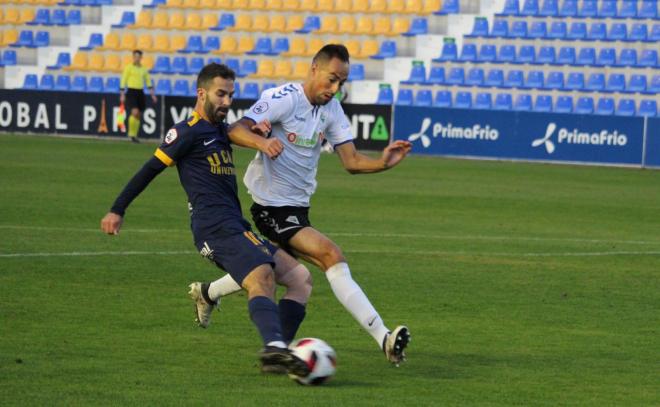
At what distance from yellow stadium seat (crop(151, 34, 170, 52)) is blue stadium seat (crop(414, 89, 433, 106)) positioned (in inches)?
319

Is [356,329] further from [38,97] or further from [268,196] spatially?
[38,97]

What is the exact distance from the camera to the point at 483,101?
103ft

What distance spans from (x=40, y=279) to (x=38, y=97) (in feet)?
73.0

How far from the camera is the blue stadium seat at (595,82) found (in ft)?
101

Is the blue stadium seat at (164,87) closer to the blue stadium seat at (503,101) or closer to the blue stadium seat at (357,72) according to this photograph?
the blue stadium seat at (357,72)

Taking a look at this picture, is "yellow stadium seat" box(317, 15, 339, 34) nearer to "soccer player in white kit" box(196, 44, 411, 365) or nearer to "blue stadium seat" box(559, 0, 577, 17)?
"blue stadium seat" box(559, 0, 577, 17)

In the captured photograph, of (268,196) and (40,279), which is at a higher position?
(268,196)

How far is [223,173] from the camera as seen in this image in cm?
764

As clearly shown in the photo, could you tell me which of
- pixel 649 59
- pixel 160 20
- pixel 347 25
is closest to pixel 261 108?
pixel 649 59

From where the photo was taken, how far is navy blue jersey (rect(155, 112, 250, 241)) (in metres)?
7.54

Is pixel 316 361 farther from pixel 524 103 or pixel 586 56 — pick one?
pixel 586 56

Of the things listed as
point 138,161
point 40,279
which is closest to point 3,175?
point 138,161

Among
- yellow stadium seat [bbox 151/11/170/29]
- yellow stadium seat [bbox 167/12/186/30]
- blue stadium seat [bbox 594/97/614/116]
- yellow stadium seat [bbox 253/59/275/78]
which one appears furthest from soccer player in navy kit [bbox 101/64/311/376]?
yellow stadium seat [bbox 151/11/170/29]

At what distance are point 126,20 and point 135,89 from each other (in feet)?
23.4
